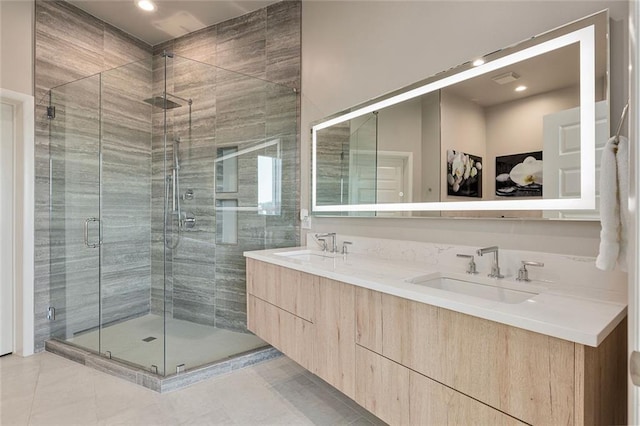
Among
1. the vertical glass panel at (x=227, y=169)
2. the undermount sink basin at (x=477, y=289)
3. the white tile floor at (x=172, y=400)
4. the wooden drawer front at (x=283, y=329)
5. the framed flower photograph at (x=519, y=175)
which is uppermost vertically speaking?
the vertical glass panel at (x=227, y=169)

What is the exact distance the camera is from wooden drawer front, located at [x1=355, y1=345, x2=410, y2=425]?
125 centimetres

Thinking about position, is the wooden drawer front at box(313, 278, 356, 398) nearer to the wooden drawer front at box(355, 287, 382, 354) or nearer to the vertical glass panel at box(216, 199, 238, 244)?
the wooden drawer front at box(355, 287, 382, 354)

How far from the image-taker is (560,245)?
1.35 metres

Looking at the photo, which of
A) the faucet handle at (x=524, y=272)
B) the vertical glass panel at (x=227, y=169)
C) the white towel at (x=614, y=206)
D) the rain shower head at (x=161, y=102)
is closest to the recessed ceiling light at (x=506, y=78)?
the white towel at (x=614, y=206)

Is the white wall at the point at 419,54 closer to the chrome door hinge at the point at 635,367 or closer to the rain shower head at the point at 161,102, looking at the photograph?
A: the chrome door hinge at the point at 635,367

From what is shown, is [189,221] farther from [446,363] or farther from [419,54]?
[446,363]

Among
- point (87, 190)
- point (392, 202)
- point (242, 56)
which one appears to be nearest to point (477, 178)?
point (392, 202)

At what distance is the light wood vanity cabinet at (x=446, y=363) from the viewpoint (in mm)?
854

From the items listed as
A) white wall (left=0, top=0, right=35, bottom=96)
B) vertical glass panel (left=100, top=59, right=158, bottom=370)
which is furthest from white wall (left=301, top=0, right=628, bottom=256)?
white wall (left=0, top=0, right=35, bottom=96)

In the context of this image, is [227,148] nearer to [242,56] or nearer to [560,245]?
[242,56]

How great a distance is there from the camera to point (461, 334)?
3.45 feet

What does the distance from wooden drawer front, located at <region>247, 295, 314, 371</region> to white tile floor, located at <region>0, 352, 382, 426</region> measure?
0.32 metres

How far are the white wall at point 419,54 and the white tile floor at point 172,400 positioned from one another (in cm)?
110

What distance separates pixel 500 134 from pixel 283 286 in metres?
1.42
